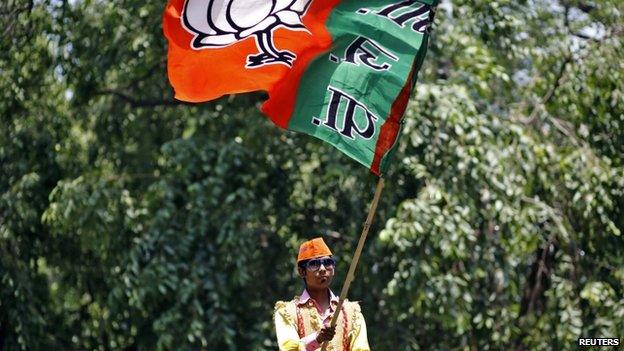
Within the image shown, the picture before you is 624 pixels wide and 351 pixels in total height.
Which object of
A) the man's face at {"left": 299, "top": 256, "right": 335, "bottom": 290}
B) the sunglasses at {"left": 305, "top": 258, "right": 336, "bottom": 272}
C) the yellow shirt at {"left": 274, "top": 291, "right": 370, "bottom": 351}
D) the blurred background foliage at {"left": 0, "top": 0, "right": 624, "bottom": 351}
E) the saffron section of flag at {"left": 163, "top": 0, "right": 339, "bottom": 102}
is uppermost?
the saffron section of flag at {"left": 163, "top": 0, "right": 339, "bottom": 102}

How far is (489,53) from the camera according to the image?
14.4m

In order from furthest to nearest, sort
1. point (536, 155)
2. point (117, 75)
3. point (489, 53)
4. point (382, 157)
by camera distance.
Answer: point (117, 75)
point (489, 53)
point (536, 155)
point (382, 157)

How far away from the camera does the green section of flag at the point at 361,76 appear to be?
25.7 ft

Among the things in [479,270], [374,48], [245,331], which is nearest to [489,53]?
[479,270]

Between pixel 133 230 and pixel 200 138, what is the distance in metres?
1.15

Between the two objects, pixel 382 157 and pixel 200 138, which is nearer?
pixel 382 157

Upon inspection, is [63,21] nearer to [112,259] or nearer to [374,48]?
[112,259]

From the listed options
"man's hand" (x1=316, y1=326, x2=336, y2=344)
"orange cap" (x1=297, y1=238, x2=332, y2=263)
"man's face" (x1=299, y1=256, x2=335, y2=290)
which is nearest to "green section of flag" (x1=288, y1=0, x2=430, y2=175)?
"orange cap" (x1=297, y1=238, x2=332, y2=263)

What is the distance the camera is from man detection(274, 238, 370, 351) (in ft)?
26.2

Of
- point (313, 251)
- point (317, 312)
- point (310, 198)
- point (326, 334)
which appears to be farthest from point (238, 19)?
point (310, 198)

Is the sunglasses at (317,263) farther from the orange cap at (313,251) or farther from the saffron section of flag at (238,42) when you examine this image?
the saffron section of flag at (238,42)

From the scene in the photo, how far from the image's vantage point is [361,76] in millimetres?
7980

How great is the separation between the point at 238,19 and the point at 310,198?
6714 millimetres

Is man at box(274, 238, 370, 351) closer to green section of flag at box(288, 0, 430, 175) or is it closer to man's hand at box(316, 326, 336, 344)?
man's hand at box(316, 326, 336, 344)
